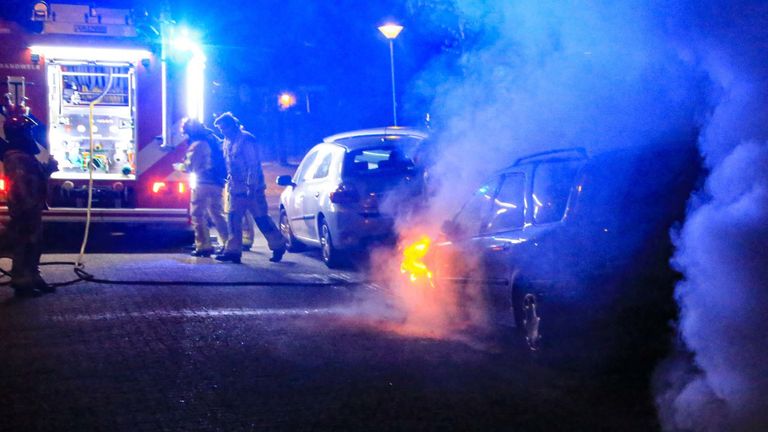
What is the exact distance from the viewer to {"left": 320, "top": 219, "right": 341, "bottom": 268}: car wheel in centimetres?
1224

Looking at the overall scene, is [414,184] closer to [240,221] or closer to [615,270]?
[240,221]

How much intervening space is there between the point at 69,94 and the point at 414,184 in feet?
15.5

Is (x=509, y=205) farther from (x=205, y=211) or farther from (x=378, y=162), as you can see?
(x=205, y=211)

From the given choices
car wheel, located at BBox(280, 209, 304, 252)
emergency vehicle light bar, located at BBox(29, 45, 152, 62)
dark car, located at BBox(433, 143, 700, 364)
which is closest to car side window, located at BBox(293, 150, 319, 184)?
car wheel, located at BBox(280, 209, 304, 252)

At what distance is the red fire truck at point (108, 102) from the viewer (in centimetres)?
1233

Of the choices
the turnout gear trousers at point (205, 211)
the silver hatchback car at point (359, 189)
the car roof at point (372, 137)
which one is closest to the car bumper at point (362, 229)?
the silver hatchback car at point (359, 189)

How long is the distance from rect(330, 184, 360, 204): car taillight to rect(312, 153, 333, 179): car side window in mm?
761

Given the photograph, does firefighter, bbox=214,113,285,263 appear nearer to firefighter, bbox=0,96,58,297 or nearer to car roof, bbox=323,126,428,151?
car roof, bbox=323,126,428,151

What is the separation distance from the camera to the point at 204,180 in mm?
12820

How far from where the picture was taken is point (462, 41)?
12.9 metres

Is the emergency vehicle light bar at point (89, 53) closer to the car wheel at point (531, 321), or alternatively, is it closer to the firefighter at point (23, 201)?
the firefighter at point (23, 201)

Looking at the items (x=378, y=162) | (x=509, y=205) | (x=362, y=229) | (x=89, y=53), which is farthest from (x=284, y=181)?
(x=509, y=205)

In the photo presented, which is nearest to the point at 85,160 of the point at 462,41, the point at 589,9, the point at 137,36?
the point at 137,36

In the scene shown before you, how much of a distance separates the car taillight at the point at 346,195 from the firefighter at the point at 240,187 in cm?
142
